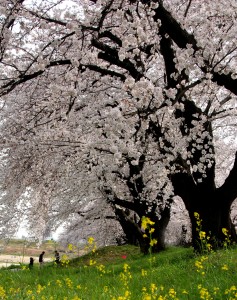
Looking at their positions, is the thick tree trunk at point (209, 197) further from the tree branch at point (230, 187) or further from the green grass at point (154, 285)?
the green grass at point (154, 285)

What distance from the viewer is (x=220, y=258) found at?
27.4 feet

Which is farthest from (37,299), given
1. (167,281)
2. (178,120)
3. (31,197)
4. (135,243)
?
(135,243)

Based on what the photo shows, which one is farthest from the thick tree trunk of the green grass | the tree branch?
the green grass

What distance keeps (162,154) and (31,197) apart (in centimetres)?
952

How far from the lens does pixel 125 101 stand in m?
5.80

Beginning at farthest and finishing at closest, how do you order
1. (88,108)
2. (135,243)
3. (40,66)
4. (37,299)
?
(135,243), (88,108), (40,66), (37,299)

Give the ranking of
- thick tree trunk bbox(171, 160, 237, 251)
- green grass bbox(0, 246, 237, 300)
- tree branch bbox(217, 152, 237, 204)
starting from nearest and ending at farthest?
green grass bbox(0, 246, 237, 300) < tree branch bbox(217, 152, 237, 204) < thick tree trunk bbox(171, 160, 237, 251)

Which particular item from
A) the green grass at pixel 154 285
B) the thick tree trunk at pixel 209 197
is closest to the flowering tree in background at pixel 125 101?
the thick tree trunk at pixel 209 197

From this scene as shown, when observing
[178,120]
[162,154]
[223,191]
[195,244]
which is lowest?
[195,244]

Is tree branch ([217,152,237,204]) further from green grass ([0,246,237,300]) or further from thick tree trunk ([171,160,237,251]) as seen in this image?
green grass ([0,246,237,300])

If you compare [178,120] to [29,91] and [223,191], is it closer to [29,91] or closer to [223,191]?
[223,191]

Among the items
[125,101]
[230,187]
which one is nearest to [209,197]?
[230,187]

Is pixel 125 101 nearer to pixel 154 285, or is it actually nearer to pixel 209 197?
pixel 154 285

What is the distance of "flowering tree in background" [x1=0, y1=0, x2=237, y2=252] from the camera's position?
22.9ft
